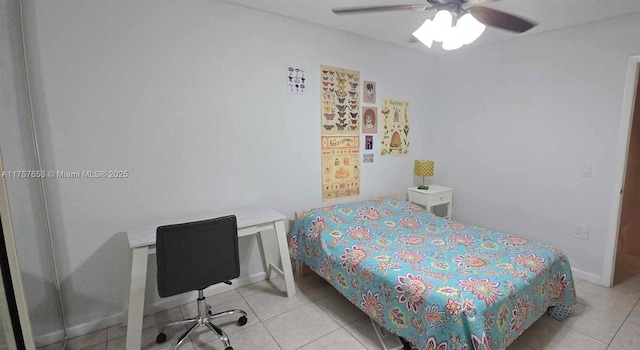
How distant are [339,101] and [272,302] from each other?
1.99 meters

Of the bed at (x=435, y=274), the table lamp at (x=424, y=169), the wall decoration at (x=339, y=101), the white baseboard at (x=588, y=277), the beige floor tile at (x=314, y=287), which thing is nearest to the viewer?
the bed at (x=435, y=274)

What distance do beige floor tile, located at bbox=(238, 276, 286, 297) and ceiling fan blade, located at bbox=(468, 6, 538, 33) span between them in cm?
244

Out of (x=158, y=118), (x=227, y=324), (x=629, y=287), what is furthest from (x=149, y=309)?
(x=629, y=287)

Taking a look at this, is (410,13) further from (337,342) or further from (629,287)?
(629,287)

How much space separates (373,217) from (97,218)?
7.26 ft

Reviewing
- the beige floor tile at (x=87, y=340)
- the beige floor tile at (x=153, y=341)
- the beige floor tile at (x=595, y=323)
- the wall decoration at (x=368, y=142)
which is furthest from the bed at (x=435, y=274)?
the beige floor tile at (x=87, y=340)

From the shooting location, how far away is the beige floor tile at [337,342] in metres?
1.85

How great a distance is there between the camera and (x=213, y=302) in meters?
2.38

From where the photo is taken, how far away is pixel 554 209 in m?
2.85

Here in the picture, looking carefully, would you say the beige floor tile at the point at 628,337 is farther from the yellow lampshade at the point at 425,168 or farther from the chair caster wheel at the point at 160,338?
the chair caster wheel at the point at 160,338

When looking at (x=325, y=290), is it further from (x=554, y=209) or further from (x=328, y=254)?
(x=554, y=209)

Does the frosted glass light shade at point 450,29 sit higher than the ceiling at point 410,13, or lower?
lower

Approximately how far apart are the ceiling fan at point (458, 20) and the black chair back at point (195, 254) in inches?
58.3

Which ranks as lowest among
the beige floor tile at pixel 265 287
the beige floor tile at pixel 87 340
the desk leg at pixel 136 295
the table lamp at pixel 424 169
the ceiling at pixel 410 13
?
the beige floor tile at pixel 265 287
